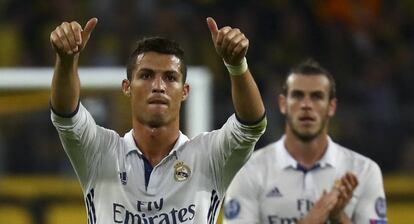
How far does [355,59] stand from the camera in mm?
10328

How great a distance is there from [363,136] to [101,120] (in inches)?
88.1

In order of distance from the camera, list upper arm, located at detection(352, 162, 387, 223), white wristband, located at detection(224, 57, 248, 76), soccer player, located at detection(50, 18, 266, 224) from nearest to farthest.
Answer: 1. white wristband, located at detection(224, 57, 248, 76)
2. soccer player, located at detection(50, 18, 266, 224)
3. upper arm, located at detection(352, 162, 387, 223)

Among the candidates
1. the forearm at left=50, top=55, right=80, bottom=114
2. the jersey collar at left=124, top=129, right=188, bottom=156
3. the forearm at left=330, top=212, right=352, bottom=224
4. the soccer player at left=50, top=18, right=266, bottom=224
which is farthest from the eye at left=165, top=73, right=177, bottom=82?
the forearm at left=330, top=212, right=352, bottom=224

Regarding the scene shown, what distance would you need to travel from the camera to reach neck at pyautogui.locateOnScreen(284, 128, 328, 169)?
625 centimetres

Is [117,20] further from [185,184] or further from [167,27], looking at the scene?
[185,184]

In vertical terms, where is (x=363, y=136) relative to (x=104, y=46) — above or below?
below

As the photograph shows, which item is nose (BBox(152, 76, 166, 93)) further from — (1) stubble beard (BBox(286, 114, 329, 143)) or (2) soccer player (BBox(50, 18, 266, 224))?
(1) stubble beard (BBox(286, 114, 329, 143))

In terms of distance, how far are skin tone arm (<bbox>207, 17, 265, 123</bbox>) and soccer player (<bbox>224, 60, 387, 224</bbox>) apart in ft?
4.79

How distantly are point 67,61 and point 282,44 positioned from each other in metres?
6.03

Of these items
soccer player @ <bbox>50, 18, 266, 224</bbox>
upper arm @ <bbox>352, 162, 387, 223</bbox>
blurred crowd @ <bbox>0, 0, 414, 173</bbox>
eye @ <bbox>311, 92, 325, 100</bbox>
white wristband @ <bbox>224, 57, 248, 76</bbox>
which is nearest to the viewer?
white wristband @ <bbox>224, 57, 248, 76</bbox>

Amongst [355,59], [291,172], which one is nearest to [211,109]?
[355,59]

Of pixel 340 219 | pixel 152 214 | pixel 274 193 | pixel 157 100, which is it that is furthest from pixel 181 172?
pixel 274 193

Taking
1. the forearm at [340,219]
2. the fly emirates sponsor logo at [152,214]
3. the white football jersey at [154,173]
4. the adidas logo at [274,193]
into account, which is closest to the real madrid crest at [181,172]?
the white football jersey at [154,173]

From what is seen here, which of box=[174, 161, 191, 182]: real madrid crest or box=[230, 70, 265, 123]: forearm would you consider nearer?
box=[230, 70, 265, 123]: forearm
